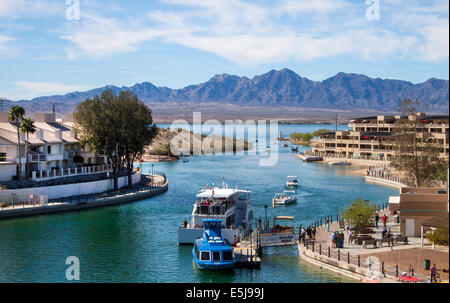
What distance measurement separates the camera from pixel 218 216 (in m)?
43.5

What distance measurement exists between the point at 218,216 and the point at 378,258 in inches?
579

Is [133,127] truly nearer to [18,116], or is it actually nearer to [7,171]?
[18,116]

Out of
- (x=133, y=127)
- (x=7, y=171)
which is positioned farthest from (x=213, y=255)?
(x=133, y=127)

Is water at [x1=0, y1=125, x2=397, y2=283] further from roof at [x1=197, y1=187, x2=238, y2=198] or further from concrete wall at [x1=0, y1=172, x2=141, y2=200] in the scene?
concrete wall at [x1=0, y1=172, x2=141, y2=200]

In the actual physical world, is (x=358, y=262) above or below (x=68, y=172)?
below

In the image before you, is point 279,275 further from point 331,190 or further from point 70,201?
point 331,190

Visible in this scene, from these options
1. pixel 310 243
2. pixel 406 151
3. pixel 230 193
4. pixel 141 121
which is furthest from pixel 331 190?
pixel 310 243

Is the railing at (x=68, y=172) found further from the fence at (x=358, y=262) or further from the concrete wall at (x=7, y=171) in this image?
the fence at (x=358, y=262)

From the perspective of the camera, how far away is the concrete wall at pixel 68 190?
5911 cm

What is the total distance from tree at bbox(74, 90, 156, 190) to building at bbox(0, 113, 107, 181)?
3.22 m

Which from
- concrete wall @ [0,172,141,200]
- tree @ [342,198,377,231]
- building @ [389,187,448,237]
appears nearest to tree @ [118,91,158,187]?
concrete wall @ [0,172,141,200]

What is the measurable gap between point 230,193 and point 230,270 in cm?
1174

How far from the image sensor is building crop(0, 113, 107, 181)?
6394cm

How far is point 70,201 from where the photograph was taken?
60.9 meters
